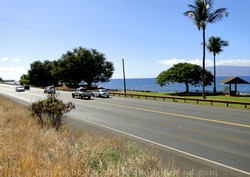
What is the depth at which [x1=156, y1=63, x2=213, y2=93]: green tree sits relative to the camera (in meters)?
60.0

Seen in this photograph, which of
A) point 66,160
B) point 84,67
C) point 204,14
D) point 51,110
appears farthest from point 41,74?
point 66,160

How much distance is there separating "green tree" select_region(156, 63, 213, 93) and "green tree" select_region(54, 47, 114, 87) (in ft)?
92.4

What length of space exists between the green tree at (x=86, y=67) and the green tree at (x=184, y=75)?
2818 cm

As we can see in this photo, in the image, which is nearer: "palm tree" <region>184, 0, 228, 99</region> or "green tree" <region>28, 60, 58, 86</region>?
"palm tree" <region>184, 0, 228, 99</region>

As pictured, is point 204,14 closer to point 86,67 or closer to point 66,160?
point 66,160

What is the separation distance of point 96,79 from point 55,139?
7967 cm

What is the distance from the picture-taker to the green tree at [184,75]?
60000mm

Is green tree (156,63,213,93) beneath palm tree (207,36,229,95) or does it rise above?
beneath

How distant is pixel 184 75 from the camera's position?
59.9 m

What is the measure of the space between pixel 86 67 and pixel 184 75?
33.7 meters

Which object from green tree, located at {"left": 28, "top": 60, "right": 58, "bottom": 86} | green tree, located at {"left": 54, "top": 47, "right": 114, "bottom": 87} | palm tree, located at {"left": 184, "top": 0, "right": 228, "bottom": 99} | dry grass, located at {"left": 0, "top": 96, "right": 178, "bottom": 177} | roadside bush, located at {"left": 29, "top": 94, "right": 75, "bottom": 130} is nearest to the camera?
dry grass, located at {"left": 0, "top": 96, "right": 178, "bottom": 177}

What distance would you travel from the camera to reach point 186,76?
5997 cm

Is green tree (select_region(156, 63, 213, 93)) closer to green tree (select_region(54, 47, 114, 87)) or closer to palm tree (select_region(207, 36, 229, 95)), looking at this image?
palm tree (select_region(207, 36, 229, 95))

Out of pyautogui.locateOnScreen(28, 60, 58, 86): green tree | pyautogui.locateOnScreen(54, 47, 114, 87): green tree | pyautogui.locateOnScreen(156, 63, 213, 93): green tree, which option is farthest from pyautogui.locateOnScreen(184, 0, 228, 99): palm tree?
pyautogui.locateOnScreen(28, 60, 58, 86): green tree
